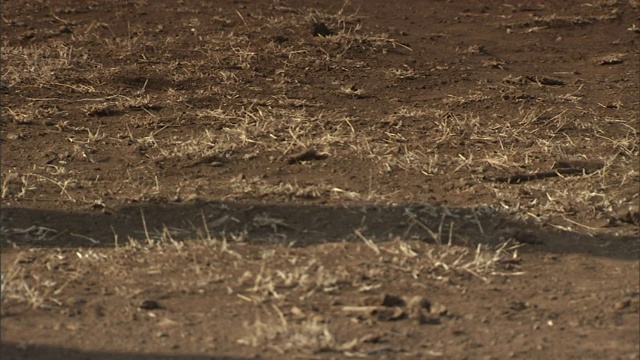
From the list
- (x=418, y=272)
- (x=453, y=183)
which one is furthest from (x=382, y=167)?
(x=418, y=272)

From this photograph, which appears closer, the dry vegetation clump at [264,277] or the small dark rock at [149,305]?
the dry vegetation clump at [264,277]

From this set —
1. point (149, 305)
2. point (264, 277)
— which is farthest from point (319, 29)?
Answer: point (149, 305)

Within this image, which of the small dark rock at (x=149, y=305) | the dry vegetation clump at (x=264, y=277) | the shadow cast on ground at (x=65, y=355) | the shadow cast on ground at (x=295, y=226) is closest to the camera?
the shadow cast on ground at (x=65, y=355)

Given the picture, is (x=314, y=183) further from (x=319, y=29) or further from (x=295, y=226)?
(x=319, y=29)

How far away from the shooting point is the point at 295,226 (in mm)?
5484

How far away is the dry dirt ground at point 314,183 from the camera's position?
181 inches

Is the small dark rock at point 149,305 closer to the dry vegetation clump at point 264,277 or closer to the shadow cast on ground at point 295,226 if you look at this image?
the dry vegetation clump at point 264,277

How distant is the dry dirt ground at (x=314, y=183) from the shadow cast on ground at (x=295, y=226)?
0.01 m

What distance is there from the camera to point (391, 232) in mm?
5434

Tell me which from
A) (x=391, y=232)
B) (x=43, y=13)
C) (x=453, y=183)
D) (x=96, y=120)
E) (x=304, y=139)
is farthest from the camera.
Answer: (x=43, y=13)

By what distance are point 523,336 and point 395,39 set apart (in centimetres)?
481

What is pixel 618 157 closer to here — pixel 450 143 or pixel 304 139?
pixel 450 143

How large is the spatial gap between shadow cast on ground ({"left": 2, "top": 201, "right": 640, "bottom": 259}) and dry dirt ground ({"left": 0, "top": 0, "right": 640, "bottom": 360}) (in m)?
0.01

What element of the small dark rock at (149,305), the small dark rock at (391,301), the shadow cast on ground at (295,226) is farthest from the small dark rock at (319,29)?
the small dark rock at (149,305)
